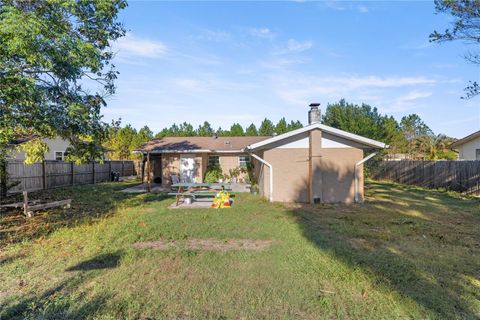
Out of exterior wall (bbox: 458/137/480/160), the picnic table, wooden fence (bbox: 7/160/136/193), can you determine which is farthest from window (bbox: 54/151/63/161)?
exterior wall (bbox: 458/137/480/160)

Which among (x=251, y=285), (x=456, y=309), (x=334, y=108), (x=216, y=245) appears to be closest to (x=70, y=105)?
(x=216, y=245)

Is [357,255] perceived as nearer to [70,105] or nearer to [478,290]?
[478,290]

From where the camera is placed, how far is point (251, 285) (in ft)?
14.1

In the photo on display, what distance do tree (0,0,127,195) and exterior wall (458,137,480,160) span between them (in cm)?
2265

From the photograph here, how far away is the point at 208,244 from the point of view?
6.48 meters

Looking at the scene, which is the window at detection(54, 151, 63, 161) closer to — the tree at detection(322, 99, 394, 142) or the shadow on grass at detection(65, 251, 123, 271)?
the shadow on grass at detection(65, 251, 123, 271)

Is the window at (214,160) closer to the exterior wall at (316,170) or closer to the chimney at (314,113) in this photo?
the exterior wall at (316,170)

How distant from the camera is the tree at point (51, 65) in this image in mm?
6800

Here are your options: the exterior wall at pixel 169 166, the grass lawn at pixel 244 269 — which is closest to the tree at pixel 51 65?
the grass lawn at pixel 244 269

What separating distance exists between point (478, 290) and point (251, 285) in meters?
3.31

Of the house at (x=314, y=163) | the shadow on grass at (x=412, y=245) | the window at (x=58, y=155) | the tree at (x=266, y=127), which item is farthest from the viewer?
the tree at (x=266, y=127)

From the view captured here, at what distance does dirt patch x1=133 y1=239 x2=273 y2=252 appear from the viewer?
6176 millimetres

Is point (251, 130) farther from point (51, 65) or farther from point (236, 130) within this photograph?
point (51, 65)

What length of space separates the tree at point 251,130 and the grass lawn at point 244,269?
3160 centimetres
